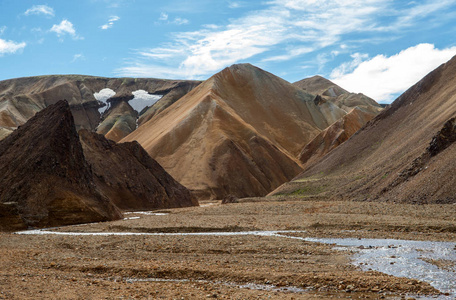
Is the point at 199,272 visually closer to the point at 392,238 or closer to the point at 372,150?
the point at 392,238

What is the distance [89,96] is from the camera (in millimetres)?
160375

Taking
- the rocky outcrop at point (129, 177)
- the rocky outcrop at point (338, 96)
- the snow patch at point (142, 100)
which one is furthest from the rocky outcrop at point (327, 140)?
the snow patch at point (142, 100)

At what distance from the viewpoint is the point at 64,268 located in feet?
54.2

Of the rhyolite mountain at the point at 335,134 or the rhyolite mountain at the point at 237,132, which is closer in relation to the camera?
the rhyolite mountain at the point at 237,132

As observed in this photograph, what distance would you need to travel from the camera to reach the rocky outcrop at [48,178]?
107 feet

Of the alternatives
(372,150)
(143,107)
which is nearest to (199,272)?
(372,150)

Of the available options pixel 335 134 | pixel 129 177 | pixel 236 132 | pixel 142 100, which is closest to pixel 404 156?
pixel 129 177

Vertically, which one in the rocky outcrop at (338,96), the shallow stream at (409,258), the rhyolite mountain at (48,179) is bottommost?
the shallow stream at (409,258)

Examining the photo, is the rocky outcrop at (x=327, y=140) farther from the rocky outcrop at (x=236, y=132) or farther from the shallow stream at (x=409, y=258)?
the shallow stream at (x=409, y=258)

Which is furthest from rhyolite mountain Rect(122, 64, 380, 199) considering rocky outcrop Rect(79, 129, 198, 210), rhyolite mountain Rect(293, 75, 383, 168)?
rocky outcrop Rect(79, 129, 198, 210)

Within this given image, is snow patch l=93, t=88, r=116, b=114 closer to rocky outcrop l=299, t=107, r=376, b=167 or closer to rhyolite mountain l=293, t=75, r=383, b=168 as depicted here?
rhyolite mountain l=293, t=75, r=383, b=168

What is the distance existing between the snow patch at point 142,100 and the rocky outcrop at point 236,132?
42405 millimetres

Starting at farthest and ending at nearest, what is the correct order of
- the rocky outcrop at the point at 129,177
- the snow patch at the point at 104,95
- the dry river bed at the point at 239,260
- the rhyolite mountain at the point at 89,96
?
1. the snow patch at the point at 104,95
2. the rhyolite mountain at the point at 89,96
3. the rocky outcrop at the point at 129,177
4. the dry river bed at the point at 239,260

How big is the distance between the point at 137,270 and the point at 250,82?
107m
